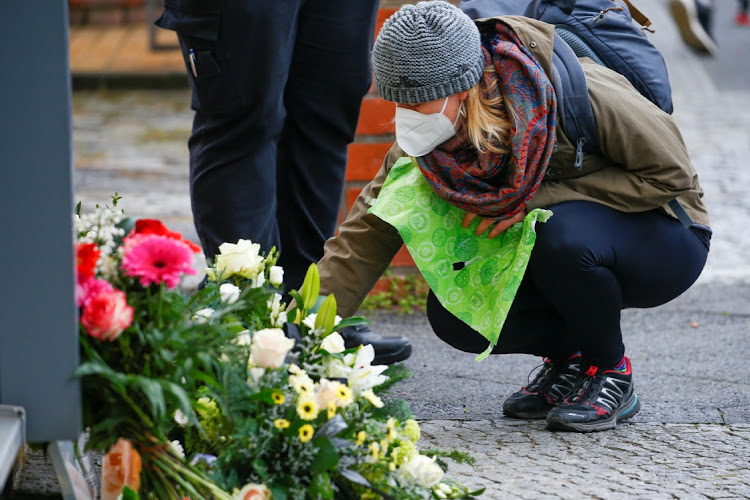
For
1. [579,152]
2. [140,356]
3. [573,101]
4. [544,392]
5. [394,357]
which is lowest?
[394,357]

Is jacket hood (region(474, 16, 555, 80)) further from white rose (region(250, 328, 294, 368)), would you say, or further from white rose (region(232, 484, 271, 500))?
white rose (region(232, 484, 271, 500))

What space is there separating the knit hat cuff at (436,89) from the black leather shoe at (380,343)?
37.6 inches

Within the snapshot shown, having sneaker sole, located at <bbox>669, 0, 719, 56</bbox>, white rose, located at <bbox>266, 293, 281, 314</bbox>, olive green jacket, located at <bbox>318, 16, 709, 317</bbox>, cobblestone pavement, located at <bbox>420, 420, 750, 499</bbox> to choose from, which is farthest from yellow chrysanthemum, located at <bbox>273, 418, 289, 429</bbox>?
sneaker sole, located at <bbox>669, 0, 719, 56</bbox>

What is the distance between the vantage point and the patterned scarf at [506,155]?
7.14ft

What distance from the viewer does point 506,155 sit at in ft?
7.40

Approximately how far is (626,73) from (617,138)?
24cm

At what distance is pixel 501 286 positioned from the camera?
240 cm

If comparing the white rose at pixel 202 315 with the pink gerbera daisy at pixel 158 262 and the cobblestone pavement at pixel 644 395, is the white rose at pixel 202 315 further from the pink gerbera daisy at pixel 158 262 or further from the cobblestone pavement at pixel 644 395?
the cobblestone pavement at pixel 644 395

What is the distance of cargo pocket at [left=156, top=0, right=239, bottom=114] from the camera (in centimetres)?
251

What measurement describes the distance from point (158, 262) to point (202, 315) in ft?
0.53

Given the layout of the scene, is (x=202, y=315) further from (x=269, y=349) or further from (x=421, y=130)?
(x=421, y=130)

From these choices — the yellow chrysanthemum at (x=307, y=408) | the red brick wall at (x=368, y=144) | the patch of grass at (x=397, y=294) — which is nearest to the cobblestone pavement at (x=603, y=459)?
the yellow chrysanthemum at (x=307, y=408)

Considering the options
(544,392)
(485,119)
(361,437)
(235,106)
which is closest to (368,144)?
(235,106)

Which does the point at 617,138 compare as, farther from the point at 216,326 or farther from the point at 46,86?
the point at 46,86
